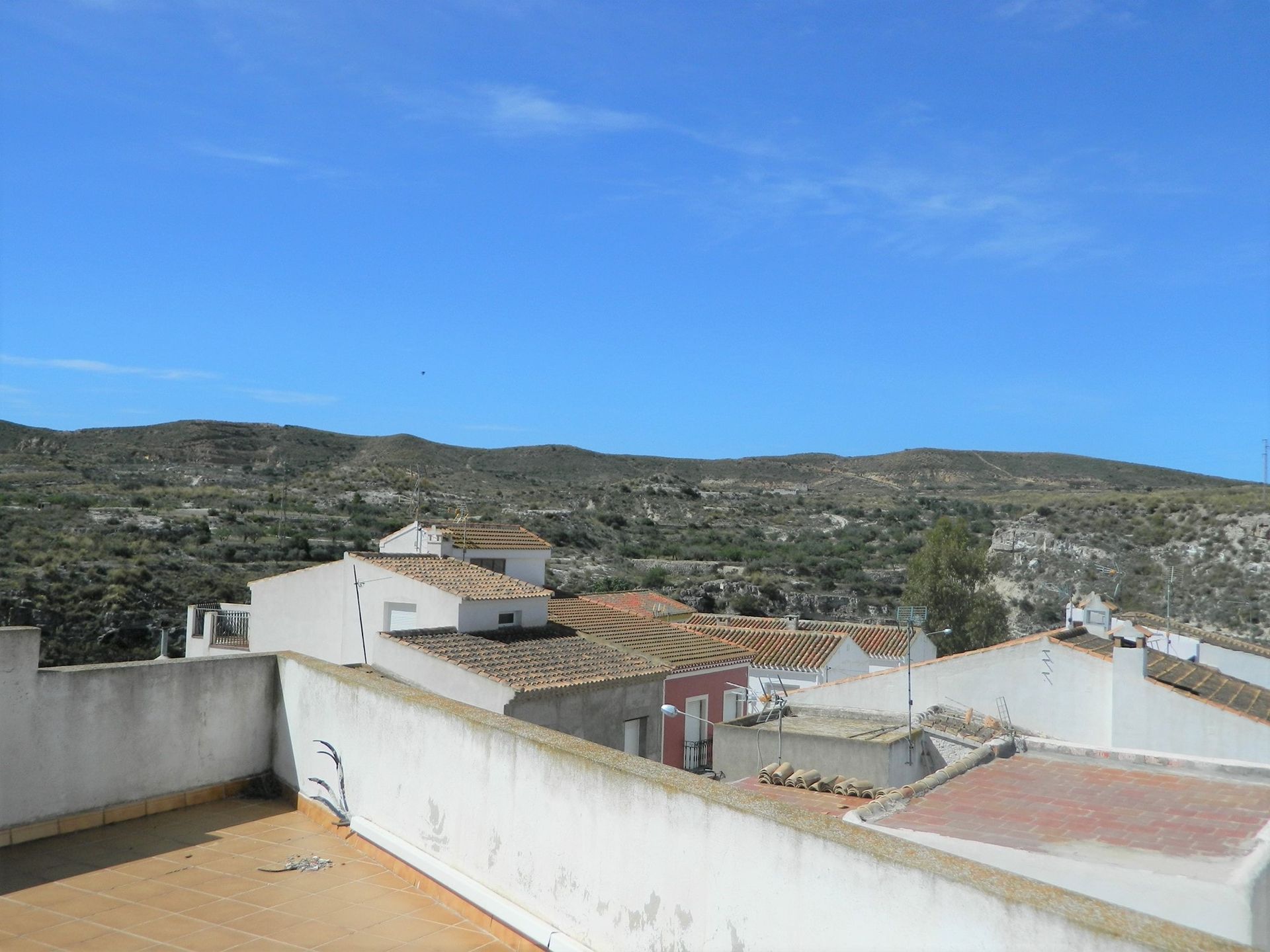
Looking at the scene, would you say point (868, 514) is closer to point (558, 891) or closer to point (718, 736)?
point (718, 736)

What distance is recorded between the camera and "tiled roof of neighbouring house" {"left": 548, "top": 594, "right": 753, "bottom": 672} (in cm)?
2286

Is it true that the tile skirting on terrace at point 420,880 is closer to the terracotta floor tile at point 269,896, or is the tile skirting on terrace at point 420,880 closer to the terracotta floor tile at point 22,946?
Result: the terracotta floor tile at point 269,896

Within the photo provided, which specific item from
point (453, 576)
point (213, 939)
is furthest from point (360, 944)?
point (453, 576)

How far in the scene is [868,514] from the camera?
6450cm

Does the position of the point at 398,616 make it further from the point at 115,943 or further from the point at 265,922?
the point at 115,943

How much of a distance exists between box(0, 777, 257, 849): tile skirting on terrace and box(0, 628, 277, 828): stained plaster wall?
29 mm

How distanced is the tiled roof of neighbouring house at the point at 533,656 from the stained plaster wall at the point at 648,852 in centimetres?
1111

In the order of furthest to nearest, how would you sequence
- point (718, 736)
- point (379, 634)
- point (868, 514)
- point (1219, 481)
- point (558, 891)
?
point (1219, 481) < point (868, 514) < point (379, 634) < point (718, 736) < point (558, 891)

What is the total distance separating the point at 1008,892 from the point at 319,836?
4147 mm

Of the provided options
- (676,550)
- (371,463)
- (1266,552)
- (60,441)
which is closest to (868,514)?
(676,550)

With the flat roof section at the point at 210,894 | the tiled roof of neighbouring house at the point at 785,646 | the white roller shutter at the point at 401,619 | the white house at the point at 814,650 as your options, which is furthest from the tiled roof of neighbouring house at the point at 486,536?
Result: the flat roof section at the point at 210,894

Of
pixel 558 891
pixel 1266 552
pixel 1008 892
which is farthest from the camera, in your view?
pixel 1266 552

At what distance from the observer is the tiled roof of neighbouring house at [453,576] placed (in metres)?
20.5

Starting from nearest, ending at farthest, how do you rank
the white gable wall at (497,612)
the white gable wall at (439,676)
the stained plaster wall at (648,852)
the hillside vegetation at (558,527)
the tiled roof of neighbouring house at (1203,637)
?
the stained plaster wall at (648,852), the white gable wall at (439,676), the white gable wall at (497,612), the tiled roof of neighbouring house at (1203,637), the hillside vegetation at (558,527)
